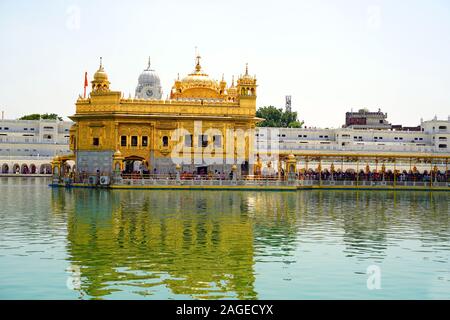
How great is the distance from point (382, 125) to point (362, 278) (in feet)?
370

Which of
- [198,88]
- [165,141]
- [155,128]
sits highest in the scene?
[198,88]

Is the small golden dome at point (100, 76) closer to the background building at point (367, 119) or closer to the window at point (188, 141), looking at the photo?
the window at point (188, 141)

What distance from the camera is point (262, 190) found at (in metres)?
52.8

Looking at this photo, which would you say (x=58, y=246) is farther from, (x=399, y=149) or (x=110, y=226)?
(x=399, y=149)

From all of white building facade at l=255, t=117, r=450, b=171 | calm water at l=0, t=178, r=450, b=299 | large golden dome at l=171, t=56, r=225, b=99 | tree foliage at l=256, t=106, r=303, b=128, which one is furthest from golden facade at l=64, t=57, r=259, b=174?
tree foliage at l=256, t=106, r=303, b=128

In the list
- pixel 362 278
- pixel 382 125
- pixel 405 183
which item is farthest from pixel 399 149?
pixel 362 278

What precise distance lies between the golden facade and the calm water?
2877 cm

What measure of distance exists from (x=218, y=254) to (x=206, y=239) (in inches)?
110

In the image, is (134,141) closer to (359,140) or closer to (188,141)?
(188,141)

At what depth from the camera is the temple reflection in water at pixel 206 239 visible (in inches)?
550

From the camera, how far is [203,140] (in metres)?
60.0

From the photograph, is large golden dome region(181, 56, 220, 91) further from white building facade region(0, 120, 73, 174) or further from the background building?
the background building

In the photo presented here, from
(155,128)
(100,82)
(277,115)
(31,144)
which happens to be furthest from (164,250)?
(277,115)

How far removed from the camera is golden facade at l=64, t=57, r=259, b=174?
58.6m
